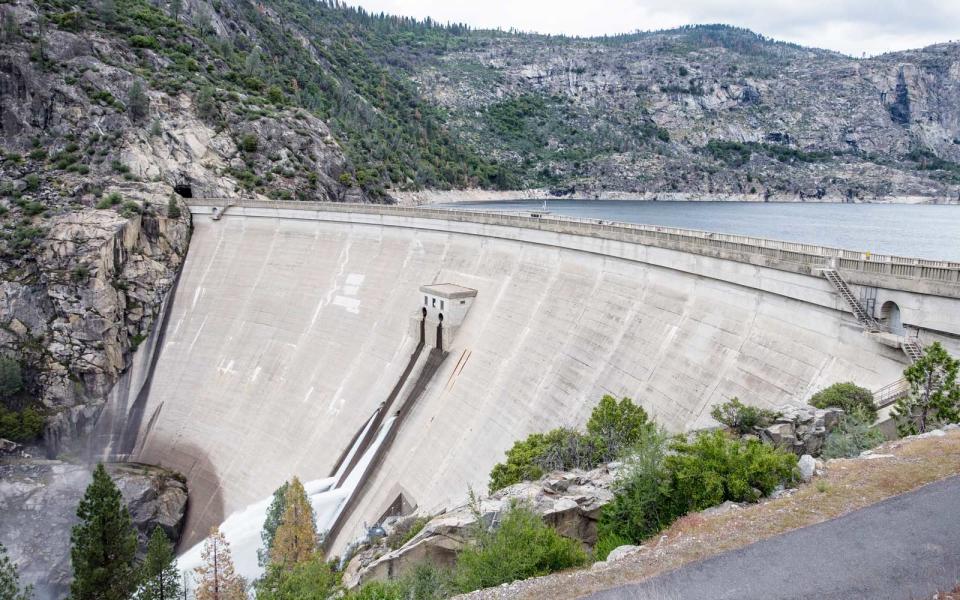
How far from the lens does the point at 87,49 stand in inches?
2383

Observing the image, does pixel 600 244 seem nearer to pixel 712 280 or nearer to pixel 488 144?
pixel 712 280

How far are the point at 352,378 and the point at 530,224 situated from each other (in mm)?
12864

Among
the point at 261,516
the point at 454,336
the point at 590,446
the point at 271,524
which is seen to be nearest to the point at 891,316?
the point at 590,446

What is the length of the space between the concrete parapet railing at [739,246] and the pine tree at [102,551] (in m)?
21.9

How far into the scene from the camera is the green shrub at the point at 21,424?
38.0 m

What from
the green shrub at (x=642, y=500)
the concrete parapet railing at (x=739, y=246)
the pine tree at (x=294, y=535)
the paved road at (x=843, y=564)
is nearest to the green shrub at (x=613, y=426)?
the green shrub at (x=642, y=500)

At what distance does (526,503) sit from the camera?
14055 millimetres

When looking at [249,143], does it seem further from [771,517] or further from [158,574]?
[771,517]

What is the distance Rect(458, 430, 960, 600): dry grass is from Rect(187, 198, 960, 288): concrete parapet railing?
17.7 feet

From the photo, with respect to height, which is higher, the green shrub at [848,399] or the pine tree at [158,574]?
the green shrub at [848,399]

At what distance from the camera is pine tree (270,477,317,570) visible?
2350 centimetres

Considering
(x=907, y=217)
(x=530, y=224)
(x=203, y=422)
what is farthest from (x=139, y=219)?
(x=907, y=217)

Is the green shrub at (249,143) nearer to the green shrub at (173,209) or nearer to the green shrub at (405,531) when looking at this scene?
the green shrub at (173,209)

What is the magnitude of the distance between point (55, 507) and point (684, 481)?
111 ft
